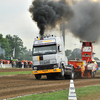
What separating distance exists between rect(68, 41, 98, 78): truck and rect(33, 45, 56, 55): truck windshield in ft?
12.1

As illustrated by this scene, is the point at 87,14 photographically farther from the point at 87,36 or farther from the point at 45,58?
the point at 45,58

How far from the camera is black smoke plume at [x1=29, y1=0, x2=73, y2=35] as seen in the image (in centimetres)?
2671

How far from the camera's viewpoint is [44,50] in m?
20.1

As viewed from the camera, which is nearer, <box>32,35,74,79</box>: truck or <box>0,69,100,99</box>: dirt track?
<box>0,69,100,99</box>: dirt track

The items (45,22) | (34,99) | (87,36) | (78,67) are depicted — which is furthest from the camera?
(87,36)

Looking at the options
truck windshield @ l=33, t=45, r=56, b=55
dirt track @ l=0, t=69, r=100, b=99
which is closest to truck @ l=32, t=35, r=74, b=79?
truck windshield @ l=33, t=45, r=56, b=55

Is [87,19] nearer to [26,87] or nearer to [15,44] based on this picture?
[26,87]

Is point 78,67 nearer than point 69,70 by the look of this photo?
No

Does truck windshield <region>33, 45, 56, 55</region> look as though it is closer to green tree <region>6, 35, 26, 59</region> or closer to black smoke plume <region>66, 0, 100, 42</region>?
black smoke plume <region>66, 0, 100, 42</region>

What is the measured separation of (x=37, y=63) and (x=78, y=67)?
4634 mm

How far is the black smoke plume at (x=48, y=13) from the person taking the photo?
87.6 feet

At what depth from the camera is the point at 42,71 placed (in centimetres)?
2053

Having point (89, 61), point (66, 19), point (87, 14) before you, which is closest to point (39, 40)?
point (89, 61)

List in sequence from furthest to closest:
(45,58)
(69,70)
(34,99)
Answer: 1. (69,70)
2. (45,58)
3. (34,99)
